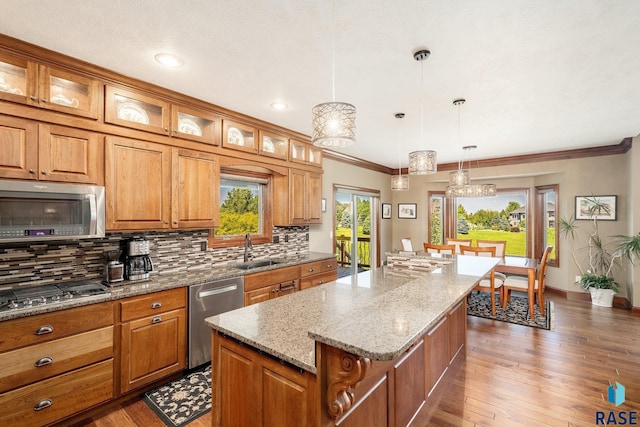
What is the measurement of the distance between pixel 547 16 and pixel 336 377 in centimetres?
220

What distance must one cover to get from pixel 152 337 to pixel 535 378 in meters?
3.33

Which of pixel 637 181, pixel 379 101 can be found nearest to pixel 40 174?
pixel 379 101

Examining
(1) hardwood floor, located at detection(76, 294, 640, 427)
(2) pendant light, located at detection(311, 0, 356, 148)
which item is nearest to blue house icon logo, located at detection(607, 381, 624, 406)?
(1) hardwood floor, located at detection(76, 294, 640, 427)

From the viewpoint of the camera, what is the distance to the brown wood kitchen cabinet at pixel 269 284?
9.91 ft

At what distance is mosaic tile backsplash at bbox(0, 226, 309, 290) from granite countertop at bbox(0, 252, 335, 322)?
13 cm

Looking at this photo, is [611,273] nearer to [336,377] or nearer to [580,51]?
[580,51]

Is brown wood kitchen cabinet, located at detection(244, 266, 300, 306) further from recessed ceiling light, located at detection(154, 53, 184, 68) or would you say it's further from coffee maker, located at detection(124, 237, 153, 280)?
recessed ceiling light, located at detection(154, 53, 184, 68)

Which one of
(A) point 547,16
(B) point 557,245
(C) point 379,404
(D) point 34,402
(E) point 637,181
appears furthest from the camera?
(B) point 557,245

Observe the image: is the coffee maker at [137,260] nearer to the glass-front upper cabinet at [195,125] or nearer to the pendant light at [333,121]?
the glass-front upper cabinet at [195,125]

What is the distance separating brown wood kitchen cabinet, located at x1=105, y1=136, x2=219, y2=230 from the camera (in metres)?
2.36

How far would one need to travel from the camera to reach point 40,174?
202 cm

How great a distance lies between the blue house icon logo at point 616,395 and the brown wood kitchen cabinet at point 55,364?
383cm

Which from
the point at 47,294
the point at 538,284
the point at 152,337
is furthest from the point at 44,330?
the point at 538,284

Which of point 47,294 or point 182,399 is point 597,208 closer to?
point 182,399
